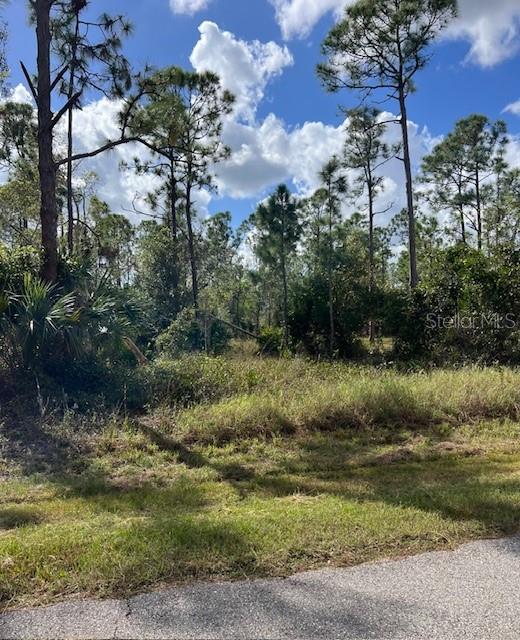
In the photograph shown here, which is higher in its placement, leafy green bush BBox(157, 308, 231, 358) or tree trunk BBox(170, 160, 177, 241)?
tree trunk BBox(170, 160, 177, 241)

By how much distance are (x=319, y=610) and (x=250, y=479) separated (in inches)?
94.8

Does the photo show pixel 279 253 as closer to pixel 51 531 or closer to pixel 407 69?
pixel 407 69

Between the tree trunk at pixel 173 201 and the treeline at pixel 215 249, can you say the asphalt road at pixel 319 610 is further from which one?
the tree trunk at pixel 173 201

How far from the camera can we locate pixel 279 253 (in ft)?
82.6

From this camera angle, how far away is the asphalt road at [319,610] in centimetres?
212

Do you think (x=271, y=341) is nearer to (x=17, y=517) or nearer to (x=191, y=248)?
(x=191, y=248)

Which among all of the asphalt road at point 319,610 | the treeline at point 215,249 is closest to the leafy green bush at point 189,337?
the treeline at point 215,249

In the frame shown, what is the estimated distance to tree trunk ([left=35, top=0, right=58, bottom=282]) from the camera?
8711mm

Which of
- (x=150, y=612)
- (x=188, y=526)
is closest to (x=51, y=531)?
(x=188, y=526)

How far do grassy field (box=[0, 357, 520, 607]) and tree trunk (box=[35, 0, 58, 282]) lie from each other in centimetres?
308

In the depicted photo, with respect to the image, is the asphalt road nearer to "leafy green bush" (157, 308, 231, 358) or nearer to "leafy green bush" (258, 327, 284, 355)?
"leafy green bush" (157, 308, 231, 358)

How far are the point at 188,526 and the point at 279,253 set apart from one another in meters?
22.6

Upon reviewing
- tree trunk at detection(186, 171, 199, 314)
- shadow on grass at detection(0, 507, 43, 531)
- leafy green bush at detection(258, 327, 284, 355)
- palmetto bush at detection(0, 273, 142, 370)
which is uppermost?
tree trunk at detection(186, 171, 199, 314)

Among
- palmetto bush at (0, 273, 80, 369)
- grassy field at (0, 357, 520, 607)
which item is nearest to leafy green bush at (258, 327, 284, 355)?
grassy field at (0, 357, 520, 607)
